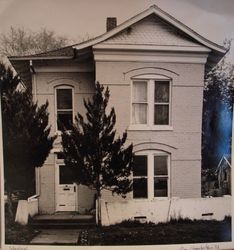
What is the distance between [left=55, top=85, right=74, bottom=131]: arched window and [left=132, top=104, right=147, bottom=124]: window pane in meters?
0.16

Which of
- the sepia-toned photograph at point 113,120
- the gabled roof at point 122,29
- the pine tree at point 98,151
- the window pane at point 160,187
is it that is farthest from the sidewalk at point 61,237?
the gabled roof at point 122,29

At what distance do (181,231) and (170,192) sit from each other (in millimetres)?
110

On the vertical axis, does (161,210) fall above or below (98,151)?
below

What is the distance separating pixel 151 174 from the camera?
120cm

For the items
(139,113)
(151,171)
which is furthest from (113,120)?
(151,171)

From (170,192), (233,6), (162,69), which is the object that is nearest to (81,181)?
(170,192)

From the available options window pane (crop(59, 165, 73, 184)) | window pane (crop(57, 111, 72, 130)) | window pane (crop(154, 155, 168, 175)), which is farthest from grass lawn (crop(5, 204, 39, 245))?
window pane (crop(154, 155, 168, 175))

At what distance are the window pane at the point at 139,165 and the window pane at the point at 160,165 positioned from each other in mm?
30

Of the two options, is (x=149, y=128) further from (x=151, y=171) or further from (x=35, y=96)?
(x=35, y=96)

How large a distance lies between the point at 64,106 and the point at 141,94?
20 cm

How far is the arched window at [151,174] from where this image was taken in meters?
1.19

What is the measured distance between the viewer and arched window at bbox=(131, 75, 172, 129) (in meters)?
1.18

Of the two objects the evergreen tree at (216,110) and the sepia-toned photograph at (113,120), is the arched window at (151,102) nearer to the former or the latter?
the sepia-toned photograph at (113,120)

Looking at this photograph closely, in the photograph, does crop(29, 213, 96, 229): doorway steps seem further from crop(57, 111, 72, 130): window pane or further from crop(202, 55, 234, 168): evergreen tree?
crop(202, 55, 234, 168): evergreen tree
